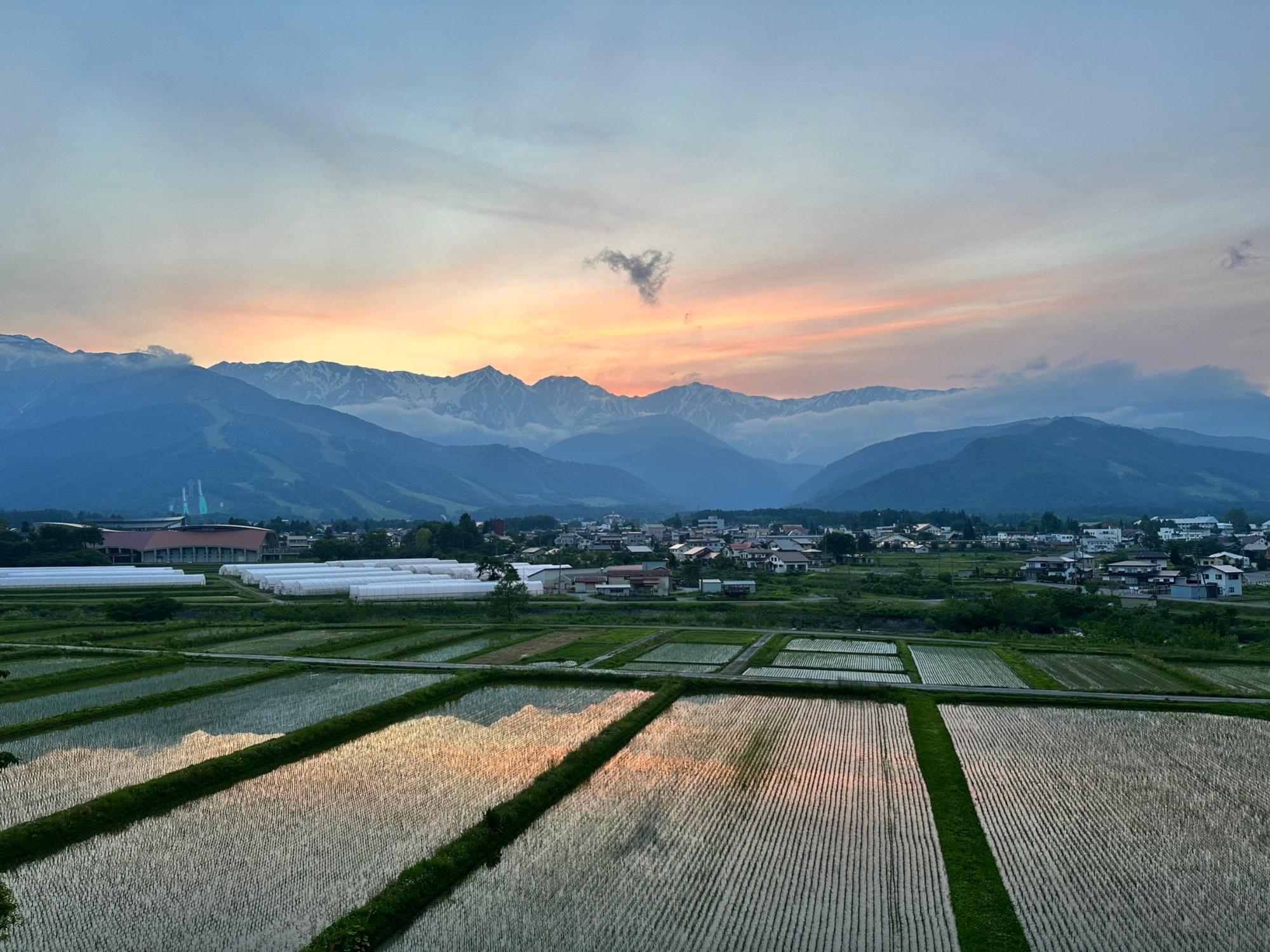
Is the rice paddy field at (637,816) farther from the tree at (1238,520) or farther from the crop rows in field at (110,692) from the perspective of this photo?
the tree at (1238,520)

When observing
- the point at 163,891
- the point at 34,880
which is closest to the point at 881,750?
the point at 163,891

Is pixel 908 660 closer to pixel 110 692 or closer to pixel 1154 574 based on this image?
pixel 110 692

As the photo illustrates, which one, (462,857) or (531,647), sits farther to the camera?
(531,647)

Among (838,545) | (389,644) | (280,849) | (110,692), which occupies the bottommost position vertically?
(389,644)

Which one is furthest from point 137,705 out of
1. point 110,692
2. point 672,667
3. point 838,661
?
point 838,661

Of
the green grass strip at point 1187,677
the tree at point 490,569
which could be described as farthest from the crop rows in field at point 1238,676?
the tree at point 490,569

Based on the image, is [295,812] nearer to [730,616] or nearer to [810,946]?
[810,946]
